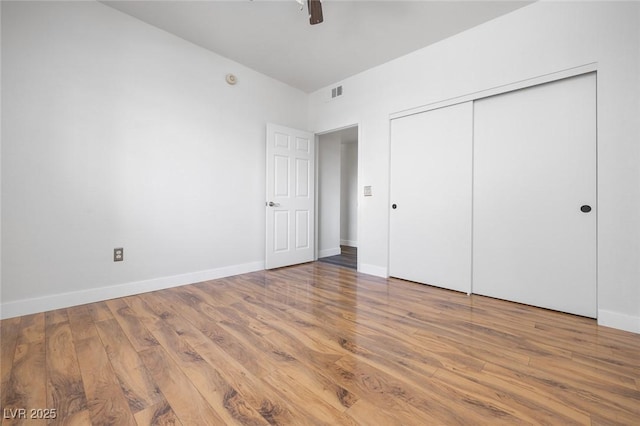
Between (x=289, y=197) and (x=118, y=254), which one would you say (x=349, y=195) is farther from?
(x=118, y=254)

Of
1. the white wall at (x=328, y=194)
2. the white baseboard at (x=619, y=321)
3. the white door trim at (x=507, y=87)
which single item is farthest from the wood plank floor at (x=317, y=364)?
the white wall at (x=328, y=194)

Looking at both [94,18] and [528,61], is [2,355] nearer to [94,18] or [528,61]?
[94,18]

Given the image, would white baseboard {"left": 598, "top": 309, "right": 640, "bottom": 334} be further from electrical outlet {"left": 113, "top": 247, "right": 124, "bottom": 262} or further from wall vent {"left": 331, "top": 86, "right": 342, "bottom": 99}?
electrical outlet {"left": 113, "top": 247, "right": 124, "bottom": 262}

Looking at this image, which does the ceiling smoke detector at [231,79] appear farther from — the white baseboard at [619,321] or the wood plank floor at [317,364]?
the white baseboard at [619,321]

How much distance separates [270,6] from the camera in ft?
8.09

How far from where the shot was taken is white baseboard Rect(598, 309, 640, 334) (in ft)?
6.33

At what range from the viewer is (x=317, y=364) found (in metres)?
1.51

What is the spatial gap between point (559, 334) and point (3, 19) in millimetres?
4818

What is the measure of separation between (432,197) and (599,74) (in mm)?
1604

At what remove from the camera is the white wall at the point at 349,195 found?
620cm

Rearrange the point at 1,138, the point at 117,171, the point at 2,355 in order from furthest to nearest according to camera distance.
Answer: the point at 117,171 < the point at 1,138 < the point at 2,355

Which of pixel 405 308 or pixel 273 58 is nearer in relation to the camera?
pixel 405 308

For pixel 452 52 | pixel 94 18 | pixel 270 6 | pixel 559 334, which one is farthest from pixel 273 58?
pixel 559 334

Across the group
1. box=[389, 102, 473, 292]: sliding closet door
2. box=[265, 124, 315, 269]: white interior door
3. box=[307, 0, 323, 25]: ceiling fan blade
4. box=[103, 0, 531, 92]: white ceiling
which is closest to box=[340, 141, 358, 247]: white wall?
box=[265, 124, 315, 269]: white interior door
